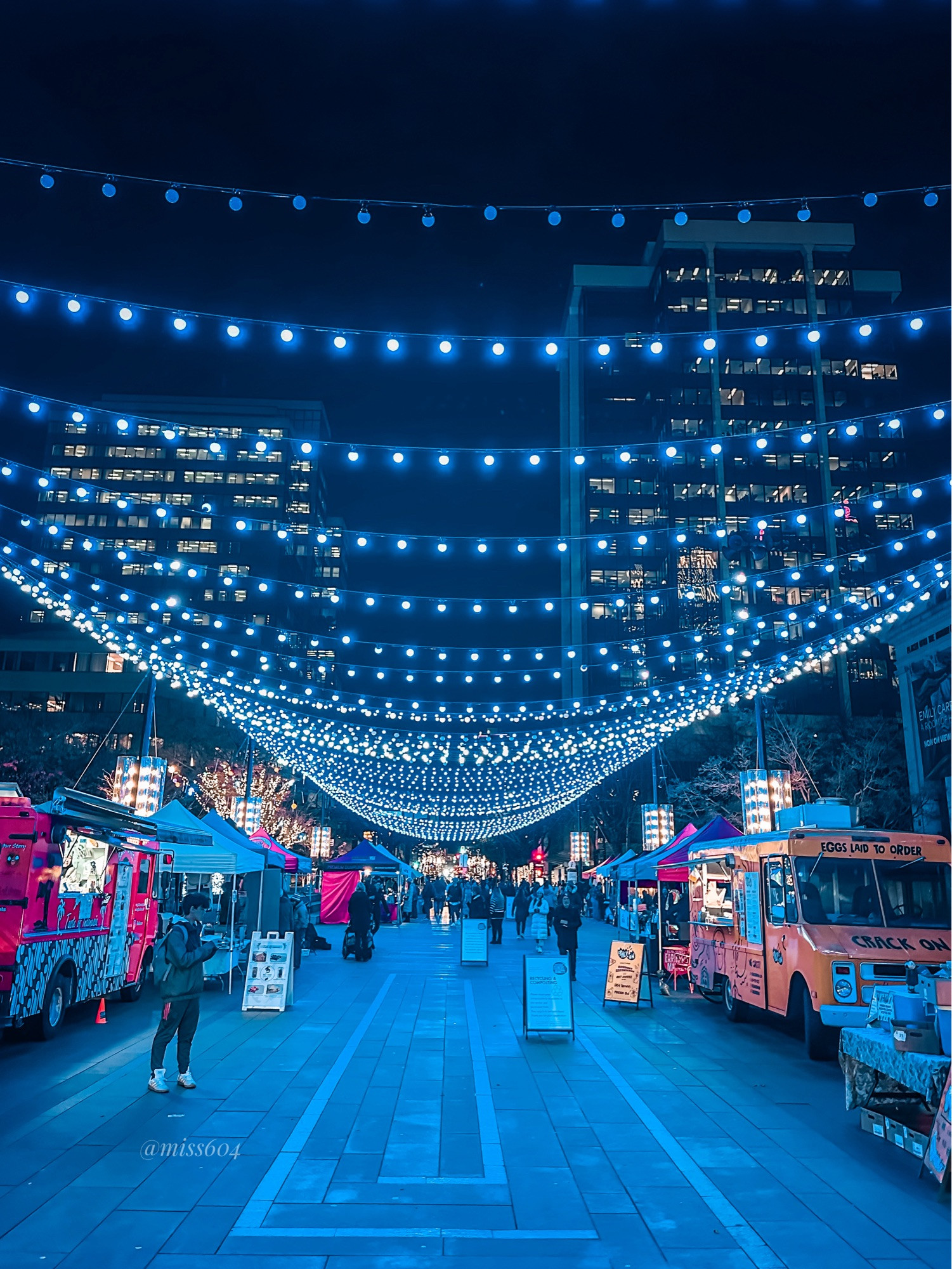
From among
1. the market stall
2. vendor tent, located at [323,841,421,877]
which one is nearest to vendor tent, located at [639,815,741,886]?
the market stall

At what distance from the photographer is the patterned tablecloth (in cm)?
632

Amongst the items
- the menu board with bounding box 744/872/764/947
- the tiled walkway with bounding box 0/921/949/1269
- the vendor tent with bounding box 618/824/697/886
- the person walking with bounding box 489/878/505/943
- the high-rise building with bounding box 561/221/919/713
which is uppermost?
the high-rise building with bounding box 561/221/919/713

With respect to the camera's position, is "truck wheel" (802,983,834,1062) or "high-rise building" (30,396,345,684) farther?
"high-rise building" (30,396,345,684)

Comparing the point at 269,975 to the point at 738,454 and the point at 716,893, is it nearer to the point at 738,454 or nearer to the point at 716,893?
the point at 716,893

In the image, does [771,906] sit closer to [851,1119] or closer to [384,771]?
[851,1119]

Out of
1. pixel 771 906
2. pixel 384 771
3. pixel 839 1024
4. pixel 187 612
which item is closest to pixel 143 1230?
pixel 839 1024

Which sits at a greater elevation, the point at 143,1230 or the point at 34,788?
the point at 34,788

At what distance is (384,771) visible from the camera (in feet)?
155

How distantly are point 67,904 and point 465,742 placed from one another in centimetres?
3565

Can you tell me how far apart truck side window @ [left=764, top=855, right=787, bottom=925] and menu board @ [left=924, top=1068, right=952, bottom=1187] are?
5.60 m

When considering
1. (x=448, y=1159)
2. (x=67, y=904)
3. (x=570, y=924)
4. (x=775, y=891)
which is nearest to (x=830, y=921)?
(x=775, y=891)

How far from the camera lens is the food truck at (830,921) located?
33.3 feet

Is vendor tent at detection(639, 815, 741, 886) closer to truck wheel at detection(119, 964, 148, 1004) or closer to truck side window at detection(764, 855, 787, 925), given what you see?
truck side window at detection(764, 855, 787, 925)

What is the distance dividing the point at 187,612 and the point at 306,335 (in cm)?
1159
